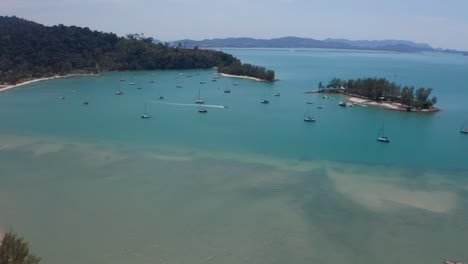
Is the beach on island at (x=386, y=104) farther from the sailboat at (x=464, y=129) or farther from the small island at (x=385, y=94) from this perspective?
the sailboat at (x=464, y=129)

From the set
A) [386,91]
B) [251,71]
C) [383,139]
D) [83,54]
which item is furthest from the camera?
[83,54]

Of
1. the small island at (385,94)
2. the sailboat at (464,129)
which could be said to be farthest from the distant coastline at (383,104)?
the sailboat at (464,129)

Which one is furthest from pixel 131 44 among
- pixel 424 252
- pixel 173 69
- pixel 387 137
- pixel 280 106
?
pixel 424 252

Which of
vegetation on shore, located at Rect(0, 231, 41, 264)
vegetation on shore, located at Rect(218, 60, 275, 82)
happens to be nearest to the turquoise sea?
Result: vegetation on shore, located at Rect(0, 231, 41, 264)

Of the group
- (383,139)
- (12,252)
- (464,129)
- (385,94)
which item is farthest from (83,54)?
(12,252)

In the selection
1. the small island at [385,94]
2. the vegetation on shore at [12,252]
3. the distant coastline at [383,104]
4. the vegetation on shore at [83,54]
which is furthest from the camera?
the vegetation on shore at [83,54]

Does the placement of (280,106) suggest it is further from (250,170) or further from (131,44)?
(131,44)

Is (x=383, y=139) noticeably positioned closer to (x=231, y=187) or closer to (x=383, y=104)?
(x=231, y=187)
